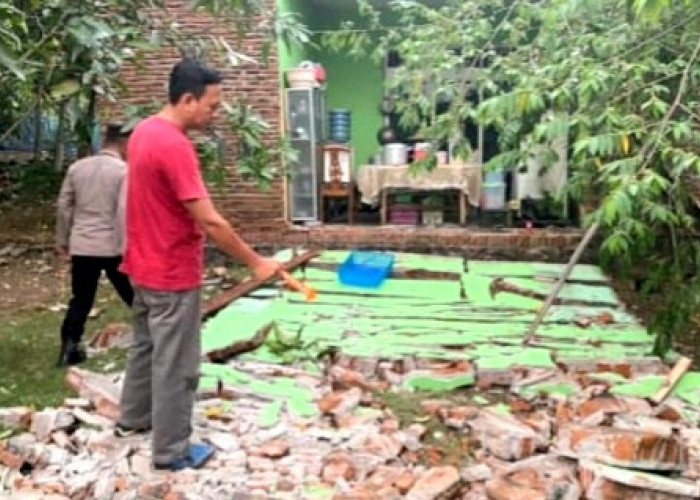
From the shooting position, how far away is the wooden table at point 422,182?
32.0 ft

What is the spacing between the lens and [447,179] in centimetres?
976

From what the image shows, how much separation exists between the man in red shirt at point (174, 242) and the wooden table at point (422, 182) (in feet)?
20.7

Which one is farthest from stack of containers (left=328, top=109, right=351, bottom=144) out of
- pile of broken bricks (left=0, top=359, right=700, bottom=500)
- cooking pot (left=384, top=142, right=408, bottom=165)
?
pile of broken bricks (left=0, top=359, right=700, bottom=500)

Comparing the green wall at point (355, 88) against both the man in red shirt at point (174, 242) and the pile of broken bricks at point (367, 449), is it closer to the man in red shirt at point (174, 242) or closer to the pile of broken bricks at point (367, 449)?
the pile of broken bricks at point (367, 449)

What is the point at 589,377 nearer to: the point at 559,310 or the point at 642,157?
the point at 642,157

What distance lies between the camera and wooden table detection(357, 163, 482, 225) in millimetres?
9750

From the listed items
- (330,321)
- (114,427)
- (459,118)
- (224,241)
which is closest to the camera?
(224,241)

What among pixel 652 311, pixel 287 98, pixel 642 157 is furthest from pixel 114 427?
pixel 287 98

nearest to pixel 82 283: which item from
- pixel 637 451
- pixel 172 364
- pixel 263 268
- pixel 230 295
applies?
pixel 230 295

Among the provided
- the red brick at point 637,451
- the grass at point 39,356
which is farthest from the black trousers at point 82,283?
the red brick at point 637,451

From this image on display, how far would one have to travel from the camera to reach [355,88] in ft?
37.9

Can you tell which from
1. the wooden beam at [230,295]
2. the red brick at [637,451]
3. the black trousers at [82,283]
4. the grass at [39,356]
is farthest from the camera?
the wooden beam at [230,295]

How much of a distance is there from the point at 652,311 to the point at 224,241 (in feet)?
15.3

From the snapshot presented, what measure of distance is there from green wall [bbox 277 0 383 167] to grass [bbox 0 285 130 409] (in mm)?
4907
